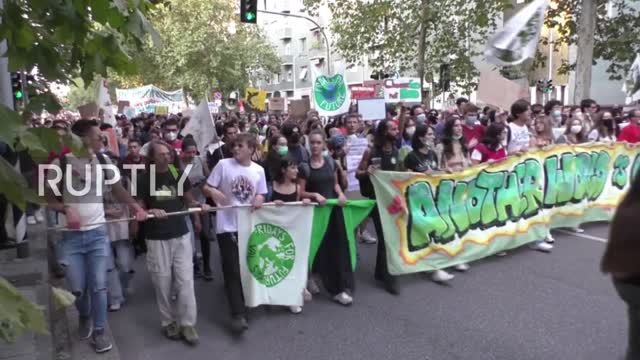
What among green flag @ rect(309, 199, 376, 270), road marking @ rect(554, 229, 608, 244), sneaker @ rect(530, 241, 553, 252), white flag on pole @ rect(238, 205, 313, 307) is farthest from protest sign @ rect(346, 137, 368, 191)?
white flag on pole @ rect(238, 205, 313, 307)

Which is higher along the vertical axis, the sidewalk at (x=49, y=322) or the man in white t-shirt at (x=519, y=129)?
the man in white t-shirt at (x=519, y=129)

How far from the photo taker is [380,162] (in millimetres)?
6648

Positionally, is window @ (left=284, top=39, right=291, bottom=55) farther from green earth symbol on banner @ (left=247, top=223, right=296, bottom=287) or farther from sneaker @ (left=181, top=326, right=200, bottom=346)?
sneaker @ (left=181, top=326, right=200, bottom=346)

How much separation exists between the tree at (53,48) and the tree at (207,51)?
132ft

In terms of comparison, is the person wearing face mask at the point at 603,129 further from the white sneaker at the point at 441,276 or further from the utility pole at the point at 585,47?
the utility pole at the point at 585,47

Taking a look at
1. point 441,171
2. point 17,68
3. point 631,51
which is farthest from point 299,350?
point 631,51

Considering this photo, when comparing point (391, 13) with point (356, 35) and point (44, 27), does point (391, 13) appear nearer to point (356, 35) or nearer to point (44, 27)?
point (356, 35)

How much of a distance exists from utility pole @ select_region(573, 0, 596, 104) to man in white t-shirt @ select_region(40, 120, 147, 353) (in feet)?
57.7

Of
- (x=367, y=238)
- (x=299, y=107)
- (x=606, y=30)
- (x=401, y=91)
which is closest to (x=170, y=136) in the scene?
(x=367, y=238)

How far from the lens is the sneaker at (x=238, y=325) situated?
5.21 metres

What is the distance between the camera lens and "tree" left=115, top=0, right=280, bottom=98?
137 feet

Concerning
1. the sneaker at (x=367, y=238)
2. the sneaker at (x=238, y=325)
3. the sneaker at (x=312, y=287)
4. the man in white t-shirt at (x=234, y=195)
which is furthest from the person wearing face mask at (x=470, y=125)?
the sneaker at (x=238, y=325)

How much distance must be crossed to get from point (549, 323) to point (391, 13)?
2270 cm

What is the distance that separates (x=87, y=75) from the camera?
2.40m
